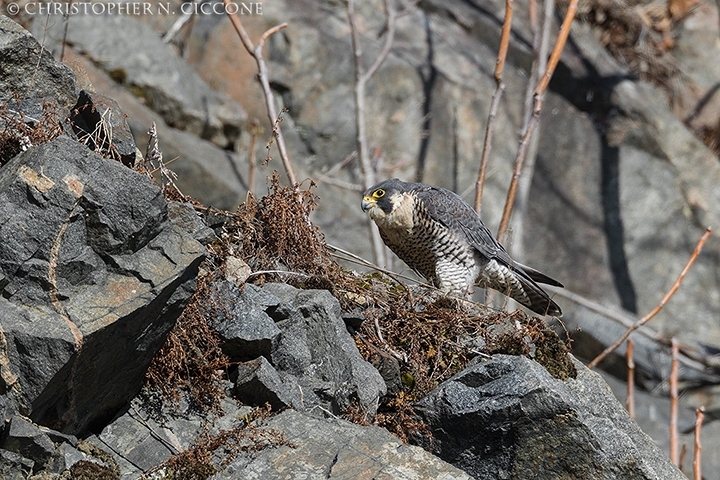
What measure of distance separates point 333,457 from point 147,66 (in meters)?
6.44

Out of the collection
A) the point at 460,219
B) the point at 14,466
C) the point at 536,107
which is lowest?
the point at 14,466

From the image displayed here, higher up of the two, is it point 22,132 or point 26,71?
point 26,71

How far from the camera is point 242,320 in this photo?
12.5 feet

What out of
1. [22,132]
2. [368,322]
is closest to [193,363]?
[368,322]

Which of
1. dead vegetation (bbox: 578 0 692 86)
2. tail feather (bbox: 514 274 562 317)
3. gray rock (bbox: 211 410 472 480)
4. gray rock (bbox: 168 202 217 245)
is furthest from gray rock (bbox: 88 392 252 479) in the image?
dead vegetation (bbox: 578 0 692 86)

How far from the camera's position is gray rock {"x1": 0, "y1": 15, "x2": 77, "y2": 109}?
4098 mm

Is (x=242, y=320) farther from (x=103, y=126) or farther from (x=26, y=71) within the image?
(x=26, y=71)

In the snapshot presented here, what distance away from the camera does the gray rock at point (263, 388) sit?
11.8ft

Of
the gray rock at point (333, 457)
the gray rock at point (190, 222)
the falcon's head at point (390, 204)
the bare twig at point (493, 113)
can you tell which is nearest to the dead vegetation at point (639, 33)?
the bare twig at point (493, 113)

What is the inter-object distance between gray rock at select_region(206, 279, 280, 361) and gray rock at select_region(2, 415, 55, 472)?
0.93 metres

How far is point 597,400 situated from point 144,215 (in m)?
2.18

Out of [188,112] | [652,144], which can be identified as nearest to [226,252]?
[188,112]

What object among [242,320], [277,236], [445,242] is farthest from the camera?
[445,242]

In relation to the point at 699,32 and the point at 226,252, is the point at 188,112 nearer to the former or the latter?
the point at 226,252
